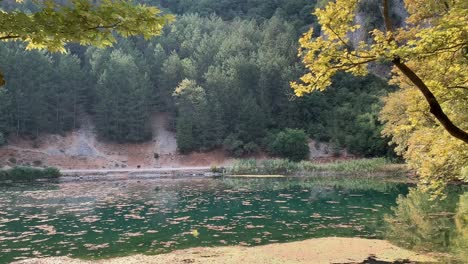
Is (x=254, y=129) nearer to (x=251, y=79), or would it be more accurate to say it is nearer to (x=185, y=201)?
(x=251, y=79)

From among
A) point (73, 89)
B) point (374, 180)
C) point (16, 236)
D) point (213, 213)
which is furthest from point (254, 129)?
point (16, 236)

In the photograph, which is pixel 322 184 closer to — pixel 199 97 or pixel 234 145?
pixel 234 145

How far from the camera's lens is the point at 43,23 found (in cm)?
462

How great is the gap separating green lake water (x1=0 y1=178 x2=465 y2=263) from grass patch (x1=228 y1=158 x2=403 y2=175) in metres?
8.29

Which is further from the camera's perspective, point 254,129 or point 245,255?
point 254,129

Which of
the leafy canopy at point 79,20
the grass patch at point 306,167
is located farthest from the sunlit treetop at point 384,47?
the grass patch at point 306,167

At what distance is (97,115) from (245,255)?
50.5 meters

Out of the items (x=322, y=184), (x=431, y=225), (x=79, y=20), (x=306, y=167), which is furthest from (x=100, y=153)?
(x=79, y=20)

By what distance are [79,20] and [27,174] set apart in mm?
40958

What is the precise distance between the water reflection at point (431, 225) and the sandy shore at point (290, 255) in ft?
3.36

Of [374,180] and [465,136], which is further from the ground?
[465,136]

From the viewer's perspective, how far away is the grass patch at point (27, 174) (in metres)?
40.4

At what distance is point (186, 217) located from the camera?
20.5m

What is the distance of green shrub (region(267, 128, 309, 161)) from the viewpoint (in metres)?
50.6
